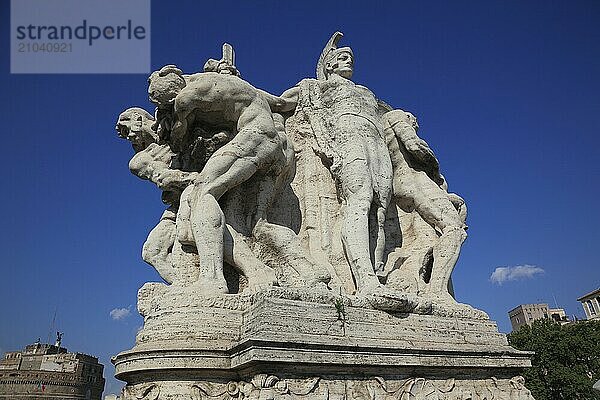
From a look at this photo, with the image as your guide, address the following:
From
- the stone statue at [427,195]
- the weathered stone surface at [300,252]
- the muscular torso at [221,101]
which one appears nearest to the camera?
the weathered stone surface at [300,252]

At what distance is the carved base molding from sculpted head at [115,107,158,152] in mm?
3005

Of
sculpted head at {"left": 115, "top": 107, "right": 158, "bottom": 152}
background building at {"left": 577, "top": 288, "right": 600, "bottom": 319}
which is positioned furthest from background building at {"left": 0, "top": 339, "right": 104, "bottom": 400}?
background building at {"left": 577, "top": 288, "right": 600, "bottom": 319}

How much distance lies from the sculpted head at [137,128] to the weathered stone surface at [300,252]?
3 centimetres

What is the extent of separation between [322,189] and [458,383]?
11.3 ft

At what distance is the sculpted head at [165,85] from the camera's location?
6.99m

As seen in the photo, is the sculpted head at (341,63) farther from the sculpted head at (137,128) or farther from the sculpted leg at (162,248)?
the sculpted leg at (162,248)

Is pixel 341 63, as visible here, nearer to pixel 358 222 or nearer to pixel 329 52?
pixel 329 52

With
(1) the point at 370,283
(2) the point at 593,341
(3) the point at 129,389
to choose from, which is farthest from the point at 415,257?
(2) the point at 593,341

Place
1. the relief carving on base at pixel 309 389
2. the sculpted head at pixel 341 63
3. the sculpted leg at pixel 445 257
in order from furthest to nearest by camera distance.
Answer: the sculpted head at pixel 341 63 < the sculpted leg at pixel 445 257 < the relief carving on base at pixel 309 389

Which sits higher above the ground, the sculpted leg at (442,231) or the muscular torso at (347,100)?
the muscular torso at (347,100)

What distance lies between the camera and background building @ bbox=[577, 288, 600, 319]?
58.8m

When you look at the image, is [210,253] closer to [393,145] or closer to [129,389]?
[129,389]

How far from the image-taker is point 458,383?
5.96m

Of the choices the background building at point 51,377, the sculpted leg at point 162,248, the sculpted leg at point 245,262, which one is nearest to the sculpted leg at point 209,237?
the sculpted leg at point 245,262
